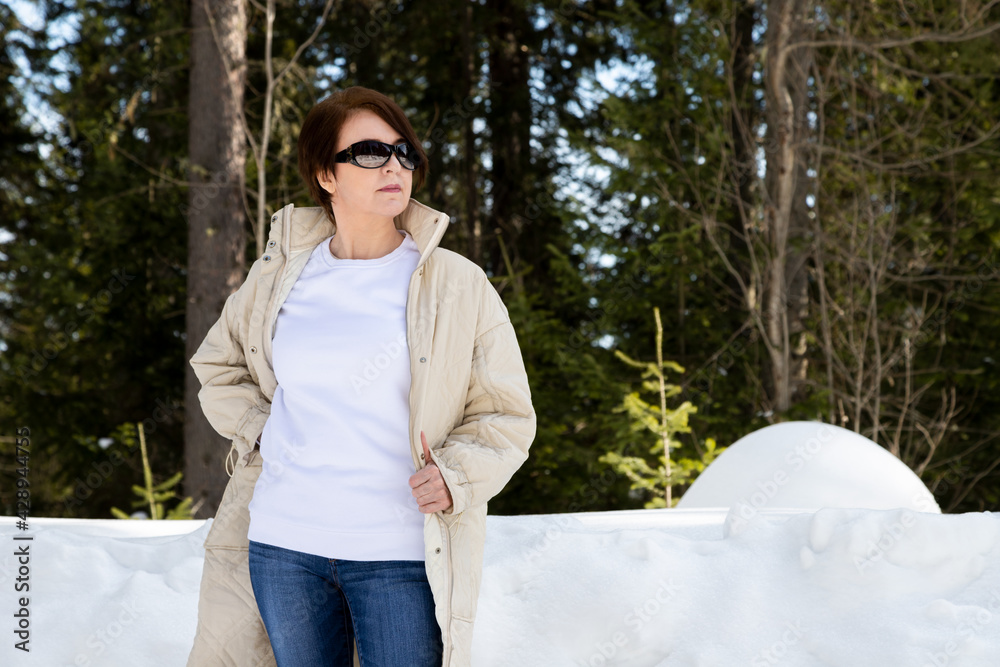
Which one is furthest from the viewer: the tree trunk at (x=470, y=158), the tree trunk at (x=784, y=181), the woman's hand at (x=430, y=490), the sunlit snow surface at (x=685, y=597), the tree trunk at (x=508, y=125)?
the tree trunk at (x=508, y=125)

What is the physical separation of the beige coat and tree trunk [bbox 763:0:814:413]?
729cm

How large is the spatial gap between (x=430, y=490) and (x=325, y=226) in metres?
0.80

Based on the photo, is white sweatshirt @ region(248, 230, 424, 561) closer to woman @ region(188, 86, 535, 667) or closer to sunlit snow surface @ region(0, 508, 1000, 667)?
woman @ region(188, 86, 535, 667)

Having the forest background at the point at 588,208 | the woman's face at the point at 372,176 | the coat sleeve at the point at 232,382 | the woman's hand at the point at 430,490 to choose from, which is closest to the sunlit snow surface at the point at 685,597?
the coat sleeve at the point at 232,382

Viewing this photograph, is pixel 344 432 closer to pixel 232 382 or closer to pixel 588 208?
pixel 232 382

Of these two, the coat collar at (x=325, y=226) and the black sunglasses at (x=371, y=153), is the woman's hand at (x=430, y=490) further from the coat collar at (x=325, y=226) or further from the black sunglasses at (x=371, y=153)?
the black sunglasses at (x=371, y=153)

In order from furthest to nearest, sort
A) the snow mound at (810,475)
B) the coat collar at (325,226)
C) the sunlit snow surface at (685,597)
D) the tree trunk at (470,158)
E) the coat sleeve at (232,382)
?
the tree trunk at (470,158), the snow mound at (810,475), the sunlit snow surface at (685,597), the coat sleeve at (232,382), the coat collar at (325,226)

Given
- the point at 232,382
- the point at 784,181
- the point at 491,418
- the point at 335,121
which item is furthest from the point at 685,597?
the point at 784,181

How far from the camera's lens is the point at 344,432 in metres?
1.88

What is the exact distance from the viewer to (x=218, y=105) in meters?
8.62

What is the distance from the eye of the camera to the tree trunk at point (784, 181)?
896 centimetres

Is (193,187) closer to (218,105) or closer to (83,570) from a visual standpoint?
(218,105)

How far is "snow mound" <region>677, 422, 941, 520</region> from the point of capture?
4578 millimetres

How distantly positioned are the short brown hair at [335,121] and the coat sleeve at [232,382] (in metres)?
0.32
